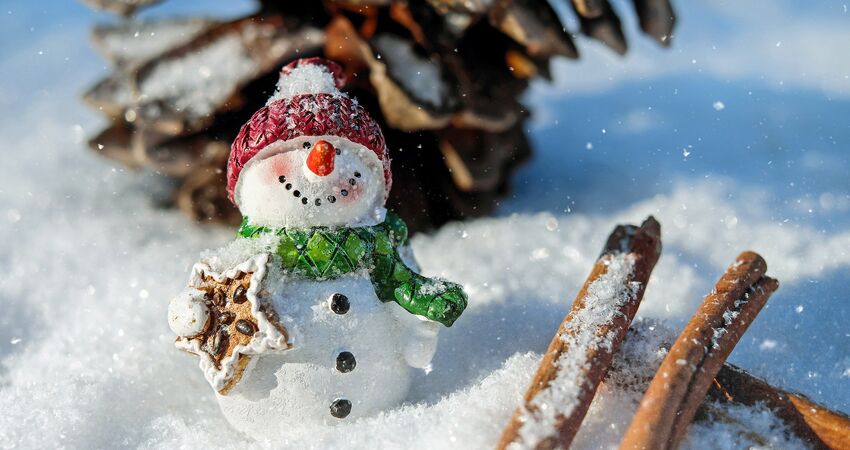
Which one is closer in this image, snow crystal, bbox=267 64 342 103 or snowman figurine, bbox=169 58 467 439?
snowman figurine, bbox=169 58 467 439

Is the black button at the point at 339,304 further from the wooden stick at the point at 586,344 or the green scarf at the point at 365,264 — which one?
the wooden stick at the point at 586,344

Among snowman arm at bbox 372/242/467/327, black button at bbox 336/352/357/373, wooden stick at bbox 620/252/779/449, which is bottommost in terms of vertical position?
black button at bbox 336/352/357/373

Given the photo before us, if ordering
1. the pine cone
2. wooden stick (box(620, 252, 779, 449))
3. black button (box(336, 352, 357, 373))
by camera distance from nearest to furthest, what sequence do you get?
wooden stick (box(620, 252, 779, 449)) < black button (box(336, 352, 357, 373)) < the pine cone

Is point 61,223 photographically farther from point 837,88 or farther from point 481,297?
point 837,88

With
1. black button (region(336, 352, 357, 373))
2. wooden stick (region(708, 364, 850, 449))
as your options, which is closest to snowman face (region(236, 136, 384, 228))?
black button (region(336, 352, 357, 373))

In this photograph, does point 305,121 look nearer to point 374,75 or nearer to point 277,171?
point 277,171

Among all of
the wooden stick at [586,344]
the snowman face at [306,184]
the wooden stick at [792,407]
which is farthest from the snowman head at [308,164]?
the wooden stick at [792,407]

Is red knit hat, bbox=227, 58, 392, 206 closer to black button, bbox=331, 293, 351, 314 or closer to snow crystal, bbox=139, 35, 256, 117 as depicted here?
black button, bbox=331, 293, 351, 314

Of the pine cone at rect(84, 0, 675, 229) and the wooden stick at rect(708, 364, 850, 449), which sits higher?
the wooden stick at rect(708, 364, 850, 449)
